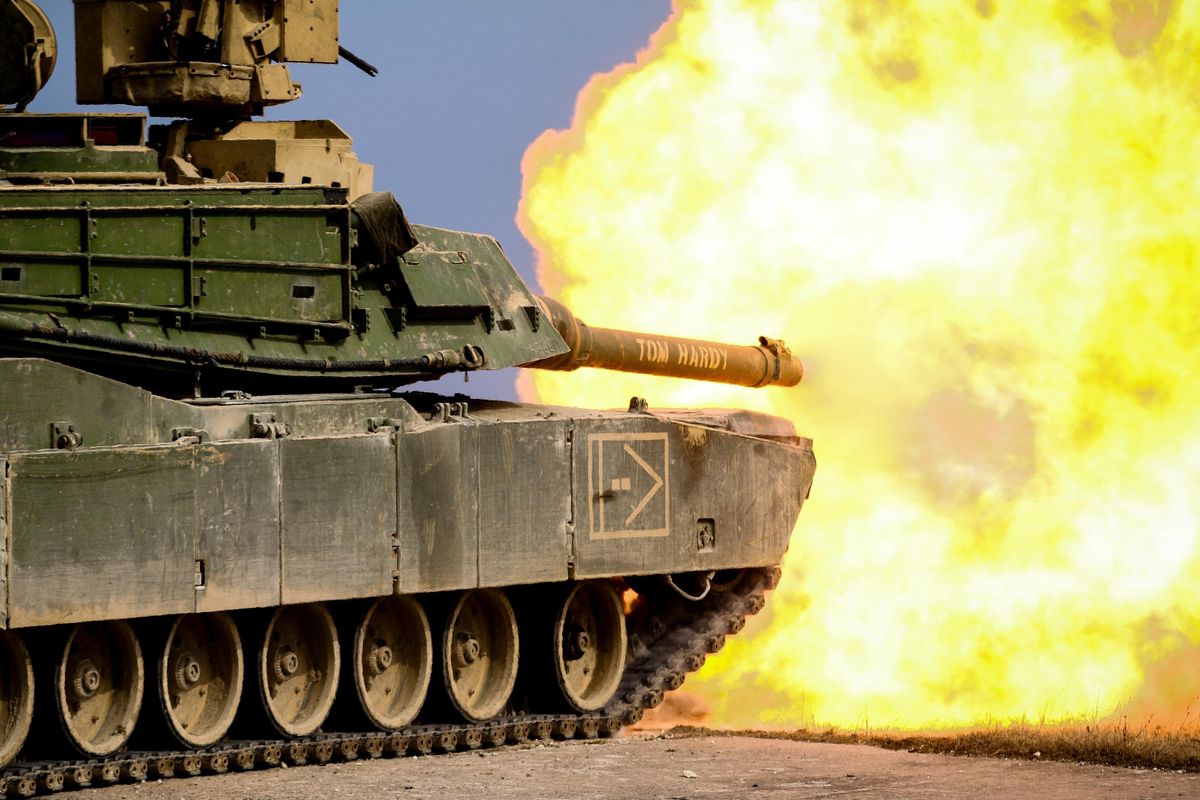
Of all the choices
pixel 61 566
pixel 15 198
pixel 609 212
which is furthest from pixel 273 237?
pixel 609 212

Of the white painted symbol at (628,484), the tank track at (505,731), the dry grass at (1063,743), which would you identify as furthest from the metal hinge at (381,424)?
the dry grass at (1063,743)

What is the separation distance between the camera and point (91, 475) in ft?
62.8

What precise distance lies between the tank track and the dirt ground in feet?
0.60

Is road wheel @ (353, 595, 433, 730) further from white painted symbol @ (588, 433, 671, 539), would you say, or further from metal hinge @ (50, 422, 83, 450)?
metal hinge @ (50, 422, 83, 450)

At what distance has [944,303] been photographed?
93.8 feet

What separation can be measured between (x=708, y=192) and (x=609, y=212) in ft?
3.29

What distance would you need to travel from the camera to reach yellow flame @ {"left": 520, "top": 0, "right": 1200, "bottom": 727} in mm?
27172

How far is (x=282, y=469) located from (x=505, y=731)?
132 inches

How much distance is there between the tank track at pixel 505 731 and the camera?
19562 mm

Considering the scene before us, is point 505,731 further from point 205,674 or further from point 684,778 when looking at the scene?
point 684,778

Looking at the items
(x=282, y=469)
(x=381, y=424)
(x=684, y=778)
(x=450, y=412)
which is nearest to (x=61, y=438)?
(x=282, y=469)

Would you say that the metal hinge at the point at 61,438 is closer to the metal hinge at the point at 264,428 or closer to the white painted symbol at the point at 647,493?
the metal hinge at the point at 264,428

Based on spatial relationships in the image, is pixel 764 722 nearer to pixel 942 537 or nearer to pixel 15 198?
pixel 942 537

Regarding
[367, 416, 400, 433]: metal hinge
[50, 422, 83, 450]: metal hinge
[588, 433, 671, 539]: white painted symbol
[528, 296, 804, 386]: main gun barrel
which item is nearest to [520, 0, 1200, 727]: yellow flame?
[528, 296, 804, 386]: main gun barrel
